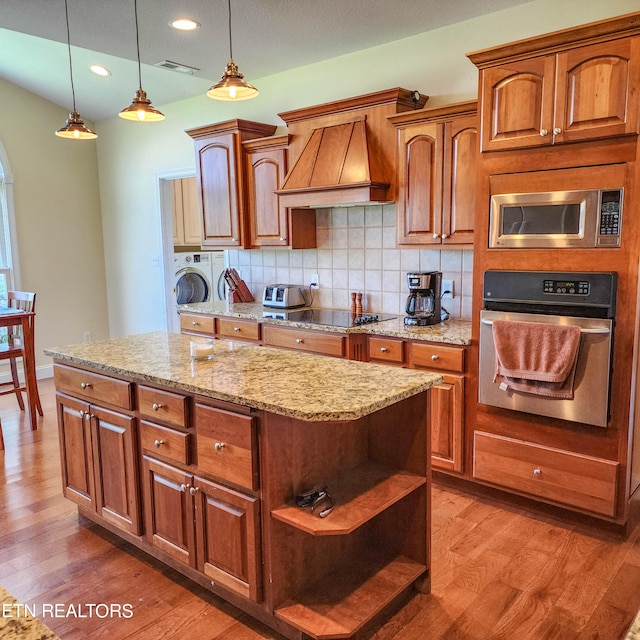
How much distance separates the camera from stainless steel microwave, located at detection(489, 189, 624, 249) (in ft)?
8.07

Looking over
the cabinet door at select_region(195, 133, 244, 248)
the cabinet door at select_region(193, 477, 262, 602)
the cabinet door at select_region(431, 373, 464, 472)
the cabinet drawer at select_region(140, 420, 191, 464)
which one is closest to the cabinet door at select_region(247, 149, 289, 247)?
the cabinet door at select_region(195, 133, 244, 248)

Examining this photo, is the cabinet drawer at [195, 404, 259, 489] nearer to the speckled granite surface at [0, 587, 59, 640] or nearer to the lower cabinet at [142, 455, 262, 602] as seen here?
the lower cabinet at [142, 455, 262, 602]

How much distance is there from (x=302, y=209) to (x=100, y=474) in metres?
2.42

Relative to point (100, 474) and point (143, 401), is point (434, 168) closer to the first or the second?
point (143, 401)

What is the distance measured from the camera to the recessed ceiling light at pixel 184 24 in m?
3.24

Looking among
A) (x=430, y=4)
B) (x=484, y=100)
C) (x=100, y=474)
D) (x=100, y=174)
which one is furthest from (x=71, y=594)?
(x=100, y=174)

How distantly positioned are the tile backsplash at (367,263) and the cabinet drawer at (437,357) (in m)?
0.59

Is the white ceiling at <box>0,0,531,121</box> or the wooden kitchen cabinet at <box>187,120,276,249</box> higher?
the white ceiling at <box>0,0,531,121</box>

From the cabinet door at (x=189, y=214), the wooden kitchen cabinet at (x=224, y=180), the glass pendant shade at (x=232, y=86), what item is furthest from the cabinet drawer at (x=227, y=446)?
the cabinet door at (x=189, y=214)

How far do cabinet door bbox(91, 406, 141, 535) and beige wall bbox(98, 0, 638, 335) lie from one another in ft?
7.14

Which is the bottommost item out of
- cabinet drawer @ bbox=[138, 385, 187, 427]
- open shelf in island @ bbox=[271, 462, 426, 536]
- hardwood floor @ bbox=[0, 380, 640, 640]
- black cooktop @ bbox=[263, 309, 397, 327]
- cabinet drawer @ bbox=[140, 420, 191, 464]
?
hardwood floor @ bbox=[0, 380, 640, 640]

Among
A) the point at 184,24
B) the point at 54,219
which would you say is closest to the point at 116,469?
the point at 184,24

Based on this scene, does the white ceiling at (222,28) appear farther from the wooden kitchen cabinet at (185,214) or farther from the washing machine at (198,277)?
the washing machine at (198,277)

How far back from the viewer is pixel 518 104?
2.64 meters
